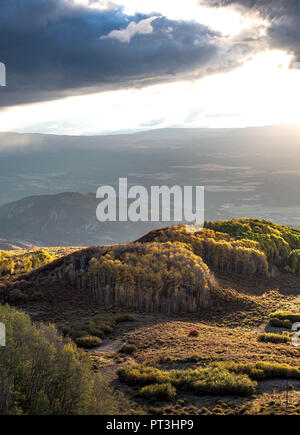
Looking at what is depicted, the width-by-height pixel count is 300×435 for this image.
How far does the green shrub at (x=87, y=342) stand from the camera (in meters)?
27.0

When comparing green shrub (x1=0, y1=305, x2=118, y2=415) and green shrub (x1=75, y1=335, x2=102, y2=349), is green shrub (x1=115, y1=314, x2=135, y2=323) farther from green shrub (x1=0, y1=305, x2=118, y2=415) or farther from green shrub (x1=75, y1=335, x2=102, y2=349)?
green shrub (x1=0, y1=305, x2=118, y2=415)

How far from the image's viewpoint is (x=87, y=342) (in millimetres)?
27016

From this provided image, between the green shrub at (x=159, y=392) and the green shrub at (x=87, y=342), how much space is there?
8.83m

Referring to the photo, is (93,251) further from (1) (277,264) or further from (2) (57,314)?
(1) (277,264)

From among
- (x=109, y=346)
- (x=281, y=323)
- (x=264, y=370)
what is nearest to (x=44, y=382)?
(x=264, y=370)

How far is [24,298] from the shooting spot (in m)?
36.7

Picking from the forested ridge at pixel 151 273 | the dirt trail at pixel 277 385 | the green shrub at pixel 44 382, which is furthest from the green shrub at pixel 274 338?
the green shrub at pixel 44 382

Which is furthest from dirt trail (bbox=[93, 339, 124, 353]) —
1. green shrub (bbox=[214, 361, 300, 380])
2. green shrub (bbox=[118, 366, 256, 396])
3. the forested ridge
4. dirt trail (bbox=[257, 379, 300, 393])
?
dirt trail (bbox=[257, 379, 300, 393])

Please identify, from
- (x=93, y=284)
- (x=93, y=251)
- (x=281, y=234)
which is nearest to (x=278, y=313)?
(x=93, y=284)

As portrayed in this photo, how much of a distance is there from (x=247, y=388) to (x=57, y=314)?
19.6 metres

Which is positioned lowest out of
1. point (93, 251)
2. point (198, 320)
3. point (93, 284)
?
point (198, 320)

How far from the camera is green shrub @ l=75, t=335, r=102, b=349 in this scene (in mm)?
26969

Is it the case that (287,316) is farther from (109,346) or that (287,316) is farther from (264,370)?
(109,346)

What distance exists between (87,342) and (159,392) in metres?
9.55
